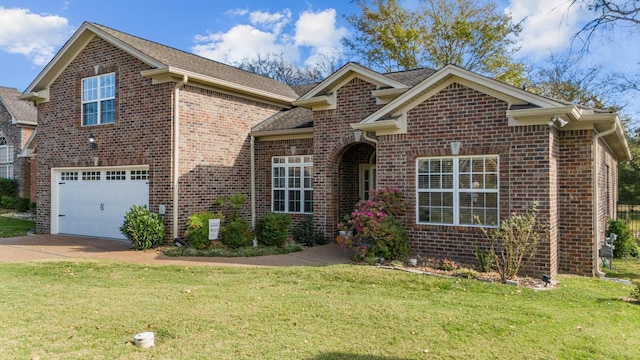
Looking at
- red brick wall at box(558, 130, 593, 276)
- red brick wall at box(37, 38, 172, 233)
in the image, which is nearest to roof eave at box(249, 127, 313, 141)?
red brick wall at box(37, 38, 172, 233)

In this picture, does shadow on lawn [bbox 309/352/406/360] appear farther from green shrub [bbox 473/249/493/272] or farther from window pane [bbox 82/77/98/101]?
window pane [bbox 82/77/98/101]

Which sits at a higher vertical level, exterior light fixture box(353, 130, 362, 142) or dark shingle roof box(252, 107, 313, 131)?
dark shingle roof box(252, 107, 313, 131)

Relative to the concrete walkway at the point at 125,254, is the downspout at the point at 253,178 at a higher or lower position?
higher

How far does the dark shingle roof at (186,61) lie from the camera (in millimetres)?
13180

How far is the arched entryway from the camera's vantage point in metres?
13.5

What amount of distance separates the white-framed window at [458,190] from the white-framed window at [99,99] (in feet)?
32.8

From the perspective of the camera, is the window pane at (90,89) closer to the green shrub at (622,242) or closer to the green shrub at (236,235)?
the green shrub at (236,235)

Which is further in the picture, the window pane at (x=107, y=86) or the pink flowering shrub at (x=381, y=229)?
the window pane at (x=107, y=86)

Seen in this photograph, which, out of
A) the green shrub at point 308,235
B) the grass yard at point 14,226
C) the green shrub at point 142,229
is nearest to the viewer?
the green shrub at point 142,229

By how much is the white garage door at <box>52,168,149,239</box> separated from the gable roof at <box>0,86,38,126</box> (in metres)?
15.4

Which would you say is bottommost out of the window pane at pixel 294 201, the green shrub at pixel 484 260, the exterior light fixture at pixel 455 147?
the green shrub at pixel 484 260

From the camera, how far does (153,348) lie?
4.81 metres

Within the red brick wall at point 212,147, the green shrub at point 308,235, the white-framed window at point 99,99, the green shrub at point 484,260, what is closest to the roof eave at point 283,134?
the red brick wall at point 212,147

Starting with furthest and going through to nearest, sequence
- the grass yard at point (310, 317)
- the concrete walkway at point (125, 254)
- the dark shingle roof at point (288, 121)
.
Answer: the dark shingle roof at point (288, 121), the concrete walkway at point (125, 254), the grass yard at point (310, 317)
